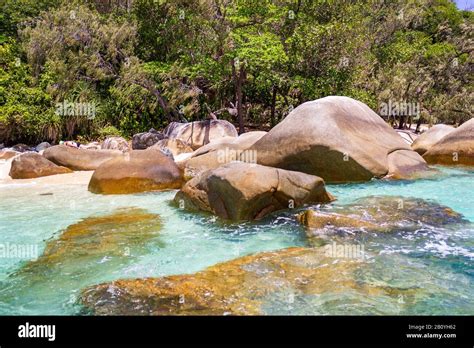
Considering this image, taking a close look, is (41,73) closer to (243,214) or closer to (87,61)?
(87,61)

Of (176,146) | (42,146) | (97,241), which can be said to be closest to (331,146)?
(97,241)

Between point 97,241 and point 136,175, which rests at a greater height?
point 136,175

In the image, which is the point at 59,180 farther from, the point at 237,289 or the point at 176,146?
the point at 237,289

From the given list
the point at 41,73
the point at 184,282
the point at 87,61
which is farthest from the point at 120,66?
the point at 184,282

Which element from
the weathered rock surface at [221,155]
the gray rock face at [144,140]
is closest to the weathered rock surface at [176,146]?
the gray rock face at [144,140]

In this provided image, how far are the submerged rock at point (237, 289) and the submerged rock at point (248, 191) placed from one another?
2.03m

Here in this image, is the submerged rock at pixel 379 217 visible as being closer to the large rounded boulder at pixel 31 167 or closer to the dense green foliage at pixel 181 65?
the large rounded boulder at pixel 31 167

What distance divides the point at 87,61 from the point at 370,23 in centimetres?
1663

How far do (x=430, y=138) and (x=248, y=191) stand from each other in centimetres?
1005

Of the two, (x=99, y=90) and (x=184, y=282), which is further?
(x=99, y=90)

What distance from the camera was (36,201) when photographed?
9391mm

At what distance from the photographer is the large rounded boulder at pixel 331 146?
10.1 m

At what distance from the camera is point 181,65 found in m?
19.0
